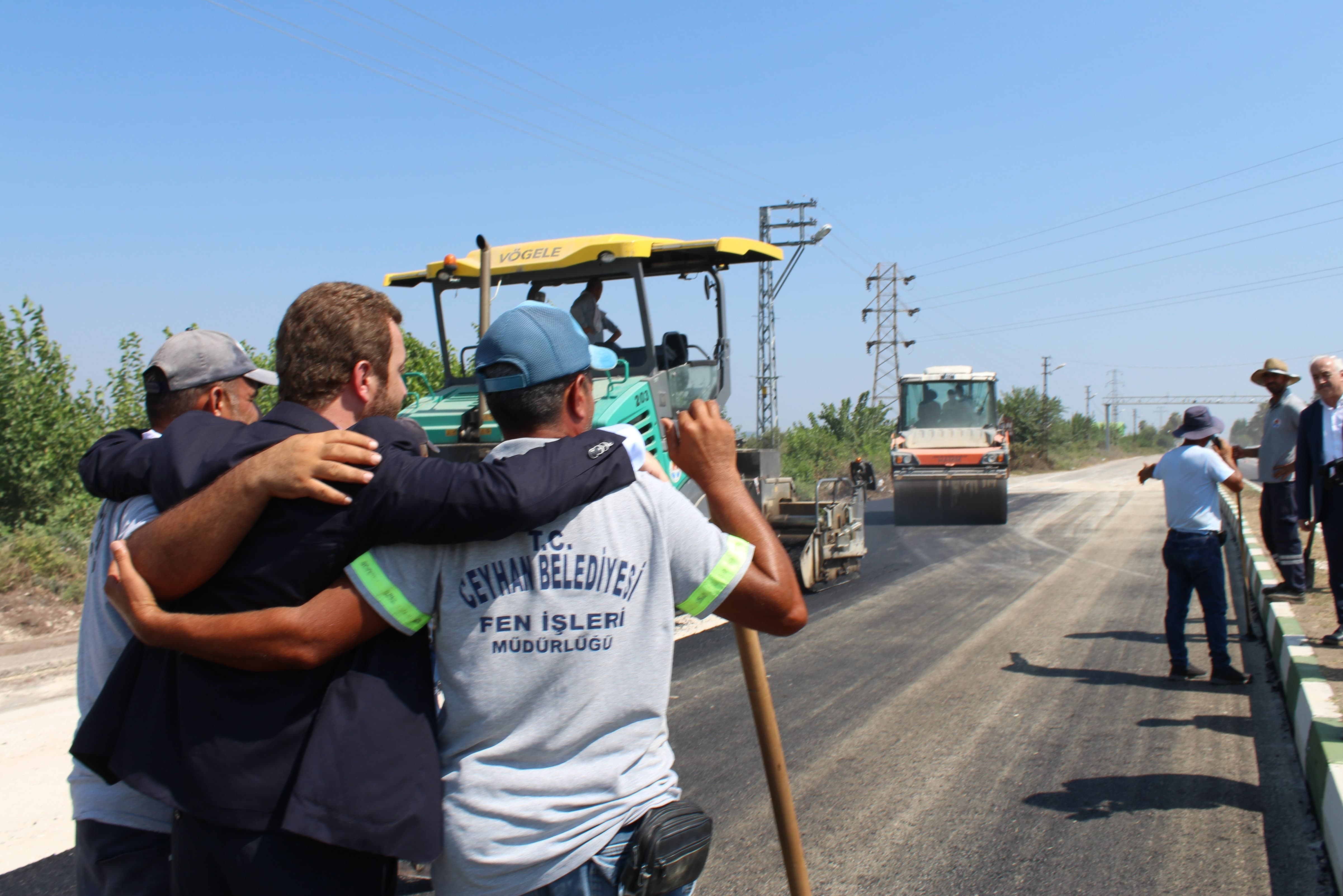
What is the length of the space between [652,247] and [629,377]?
3.37ft

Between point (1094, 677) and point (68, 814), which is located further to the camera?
point (1094, 677)

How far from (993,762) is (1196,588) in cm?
247

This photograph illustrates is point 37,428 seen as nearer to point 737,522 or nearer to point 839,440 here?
point 737,522

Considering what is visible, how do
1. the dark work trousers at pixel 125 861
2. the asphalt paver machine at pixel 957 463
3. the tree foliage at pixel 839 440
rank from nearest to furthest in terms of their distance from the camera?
the dark work trousers at pixel 125 861, the asphalt paver machine at pixel 957 463, the tree foliage at pixel 839 440

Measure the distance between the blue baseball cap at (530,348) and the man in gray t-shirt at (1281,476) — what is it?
7.44 m

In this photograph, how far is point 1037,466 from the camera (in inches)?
1897

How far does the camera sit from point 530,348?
174 centimetres

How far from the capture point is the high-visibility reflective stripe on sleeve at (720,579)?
1.69 metres

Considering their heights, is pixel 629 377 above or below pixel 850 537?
above

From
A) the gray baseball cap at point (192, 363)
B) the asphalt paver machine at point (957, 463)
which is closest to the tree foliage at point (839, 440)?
the asphalt paver machine at point (957, 463)

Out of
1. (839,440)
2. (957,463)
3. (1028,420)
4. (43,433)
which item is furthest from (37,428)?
(1028,420)

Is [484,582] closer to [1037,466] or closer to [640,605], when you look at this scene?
[640,605]

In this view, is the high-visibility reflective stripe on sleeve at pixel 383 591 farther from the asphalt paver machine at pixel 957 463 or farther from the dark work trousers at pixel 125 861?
the asphalt paver machine at pixel 957 463

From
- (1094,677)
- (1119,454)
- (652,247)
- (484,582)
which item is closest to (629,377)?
(652,247)
